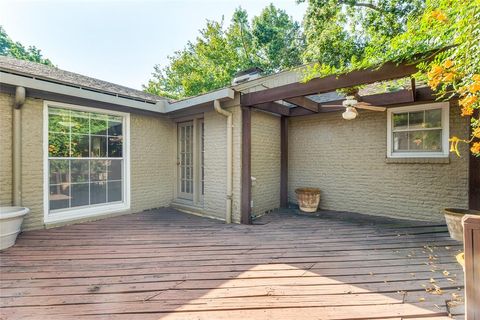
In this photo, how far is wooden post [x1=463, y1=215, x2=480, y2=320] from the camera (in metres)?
1.74

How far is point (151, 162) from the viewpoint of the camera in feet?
19.2

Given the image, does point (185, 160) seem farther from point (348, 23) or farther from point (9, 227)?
point (348, 23)

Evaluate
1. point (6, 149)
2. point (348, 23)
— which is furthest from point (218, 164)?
point (348, 23)

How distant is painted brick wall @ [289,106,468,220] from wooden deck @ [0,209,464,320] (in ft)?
2.57

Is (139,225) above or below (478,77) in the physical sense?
below

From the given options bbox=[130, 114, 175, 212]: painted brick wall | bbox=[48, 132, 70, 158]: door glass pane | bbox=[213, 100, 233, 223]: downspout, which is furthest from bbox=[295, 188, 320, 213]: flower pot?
bbox=[48, 132, 70, 158]: door glass pane

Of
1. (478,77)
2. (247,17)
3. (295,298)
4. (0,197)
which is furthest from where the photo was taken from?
(247,17)

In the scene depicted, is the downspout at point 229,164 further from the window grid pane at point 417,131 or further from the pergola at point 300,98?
the window grid pane at point 417,131

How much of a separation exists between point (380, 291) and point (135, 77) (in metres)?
21.7

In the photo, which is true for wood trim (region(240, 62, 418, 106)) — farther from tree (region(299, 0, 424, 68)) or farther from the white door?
tree (region(299, 0, 424, 68))

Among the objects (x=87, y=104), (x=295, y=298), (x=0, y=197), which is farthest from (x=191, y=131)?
(x=295, y=298)

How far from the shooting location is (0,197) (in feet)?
12.3

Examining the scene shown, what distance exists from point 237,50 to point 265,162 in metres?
13.6

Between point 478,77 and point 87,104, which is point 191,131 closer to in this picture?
point 87,104
